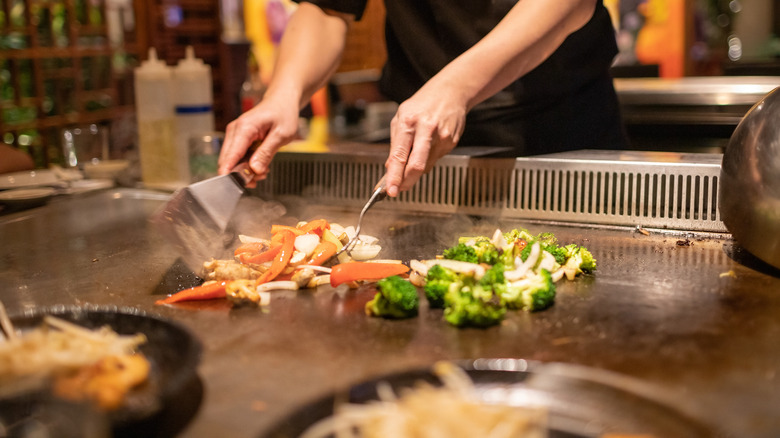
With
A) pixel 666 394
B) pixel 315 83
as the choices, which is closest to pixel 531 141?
pixel 315 83

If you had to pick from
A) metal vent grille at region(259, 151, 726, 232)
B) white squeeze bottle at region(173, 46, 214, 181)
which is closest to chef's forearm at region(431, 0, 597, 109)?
metal vent grille at region(259, 151, 726, 232)

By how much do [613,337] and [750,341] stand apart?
25cm

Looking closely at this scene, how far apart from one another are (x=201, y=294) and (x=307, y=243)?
30 cm

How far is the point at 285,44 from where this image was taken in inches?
98.0

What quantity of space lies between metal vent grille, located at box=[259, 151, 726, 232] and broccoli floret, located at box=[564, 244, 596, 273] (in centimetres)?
44

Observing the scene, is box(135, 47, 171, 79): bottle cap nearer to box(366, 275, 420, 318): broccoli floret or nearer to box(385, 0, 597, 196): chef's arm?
box(385, 0, 597, 196): chef's arm

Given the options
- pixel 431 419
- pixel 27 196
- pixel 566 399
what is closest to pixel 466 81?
pixel 566 399

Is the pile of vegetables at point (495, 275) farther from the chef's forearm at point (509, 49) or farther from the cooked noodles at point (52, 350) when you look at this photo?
the cooked noodles at point (52, 350)

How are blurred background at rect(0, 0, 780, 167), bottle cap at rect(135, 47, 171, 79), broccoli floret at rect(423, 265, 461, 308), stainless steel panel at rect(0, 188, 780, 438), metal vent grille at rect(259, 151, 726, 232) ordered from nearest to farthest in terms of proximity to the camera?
stainless steel panel at rect(0, 188, 780, 438), broccoli floret at rect(423, 265, 461, 308), metal vent grille at rect(259, 151, 726, 232), bottle cap at rect(135, 47, 171, 79), blurred background at rect(0, 0, 780, 167)

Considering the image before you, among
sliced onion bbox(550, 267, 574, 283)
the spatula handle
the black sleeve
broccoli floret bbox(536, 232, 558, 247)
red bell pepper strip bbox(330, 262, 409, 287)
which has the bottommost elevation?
sliced onion bbox(550, 267, 574, 283)

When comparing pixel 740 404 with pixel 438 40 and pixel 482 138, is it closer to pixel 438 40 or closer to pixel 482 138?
pixel 482 138

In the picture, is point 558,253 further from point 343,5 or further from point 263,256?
point 343,5

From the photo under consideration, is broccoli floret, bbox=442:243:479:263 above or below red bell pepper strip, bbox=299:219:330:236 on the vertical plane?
below

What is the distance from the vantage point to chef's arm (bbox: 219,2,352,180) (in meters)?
2.01
